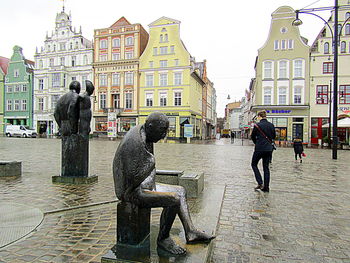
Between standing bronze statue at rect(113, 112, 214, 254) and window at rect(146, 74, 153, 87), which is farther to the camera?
window at rect(146, 74, 153, 87)

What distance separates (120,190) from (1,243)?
1711 mm

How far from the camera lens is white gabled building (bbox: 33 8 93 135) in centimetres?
4506

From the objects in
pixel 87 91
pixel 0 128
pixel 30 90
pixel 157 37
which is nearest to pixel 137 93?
pixel 157 37

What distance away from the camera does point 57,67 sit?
150ft

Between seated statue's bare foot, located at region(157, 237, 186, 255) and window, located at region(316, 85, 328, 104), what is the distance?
3440cm

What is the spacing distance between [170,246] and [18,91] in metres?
56.5

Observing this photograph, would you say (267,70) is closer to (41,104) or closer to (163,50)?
(163,50)

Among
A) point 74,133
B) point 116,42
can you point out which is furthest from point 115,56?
point 74,133

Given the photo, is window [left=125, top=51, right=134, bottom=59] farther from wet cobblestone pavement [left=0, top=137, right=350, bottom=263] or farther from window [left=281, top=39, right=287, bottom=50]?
wet cobblestone pavement [left=0, top=137, right=350, bottom=263]

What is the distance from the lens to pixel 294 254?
2900 millimetres

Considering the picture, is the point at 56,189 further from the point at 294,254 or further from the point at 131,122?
the point at 131,122

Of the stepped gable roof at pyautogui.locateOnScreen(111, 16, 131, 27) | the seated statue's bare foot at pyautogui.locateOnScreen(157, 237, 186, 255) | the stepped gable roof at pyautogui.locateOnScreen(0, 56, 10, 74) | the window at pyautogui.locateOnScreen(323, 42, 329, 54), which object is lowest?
the seated statue's bare foot at pyautogui.locateOnScreen(157, 237, 186, 255)

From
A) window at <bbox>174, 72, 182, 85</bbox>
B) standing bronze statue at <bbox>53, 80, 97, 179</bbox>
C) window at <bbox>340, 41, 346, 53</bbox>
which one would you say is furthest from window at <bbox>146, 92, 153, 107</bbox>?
standing bronze statue at <bbox>53, 80, 97, 179</bbox>

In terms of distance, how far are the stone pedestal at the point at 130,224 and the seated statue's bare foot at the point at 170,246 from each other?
211 millimetres
